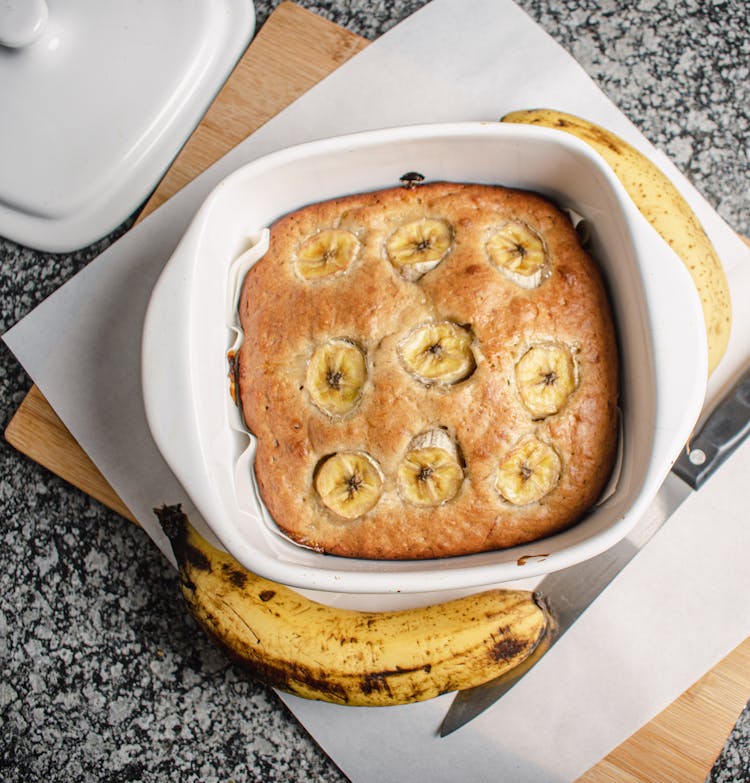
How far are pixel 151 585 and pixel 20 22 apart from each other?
1091 mm

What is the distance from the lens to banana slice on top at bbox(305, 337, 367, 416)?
1094 millimetres

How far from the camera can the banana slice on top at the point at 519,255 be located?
1.09 metres

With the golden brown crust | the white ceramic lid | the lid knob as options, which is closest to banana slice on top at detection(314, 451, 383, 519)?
the golden brown crust

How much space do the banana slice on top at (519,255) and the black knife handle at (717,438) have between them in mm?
400

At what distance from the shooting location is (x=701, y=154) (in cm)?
141

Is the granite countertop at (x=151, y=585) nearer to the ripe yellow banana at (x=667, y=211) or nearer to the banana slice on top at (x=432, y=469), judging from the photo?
the ripe yellow banana at (x=667, y=211)

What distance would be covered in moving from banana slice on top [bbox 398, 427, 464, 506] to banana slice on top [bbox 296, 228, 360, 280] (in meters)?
0.30

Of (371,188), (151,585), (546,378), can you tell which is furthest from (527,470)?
(151,585)

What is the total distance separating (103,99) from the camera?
1415 mm

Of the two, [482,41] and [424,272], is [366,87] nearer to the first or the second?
[482,41]

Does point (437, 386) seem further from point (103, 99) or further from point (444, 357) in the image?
point (103, 99)

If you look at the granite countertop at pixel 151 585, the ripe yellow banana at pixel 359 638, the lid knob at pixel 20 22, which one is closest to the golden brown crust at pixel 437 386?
the ripe yellow banana at pixel 359 638

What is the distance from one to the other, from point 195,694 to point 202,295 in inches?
31.7

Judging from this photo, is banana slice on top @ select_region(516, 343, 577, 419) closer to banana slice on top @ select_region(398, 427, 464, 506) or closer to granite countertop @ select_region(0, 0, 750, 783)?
banana slice on top @ select_region(398, 427, 464, 506)
